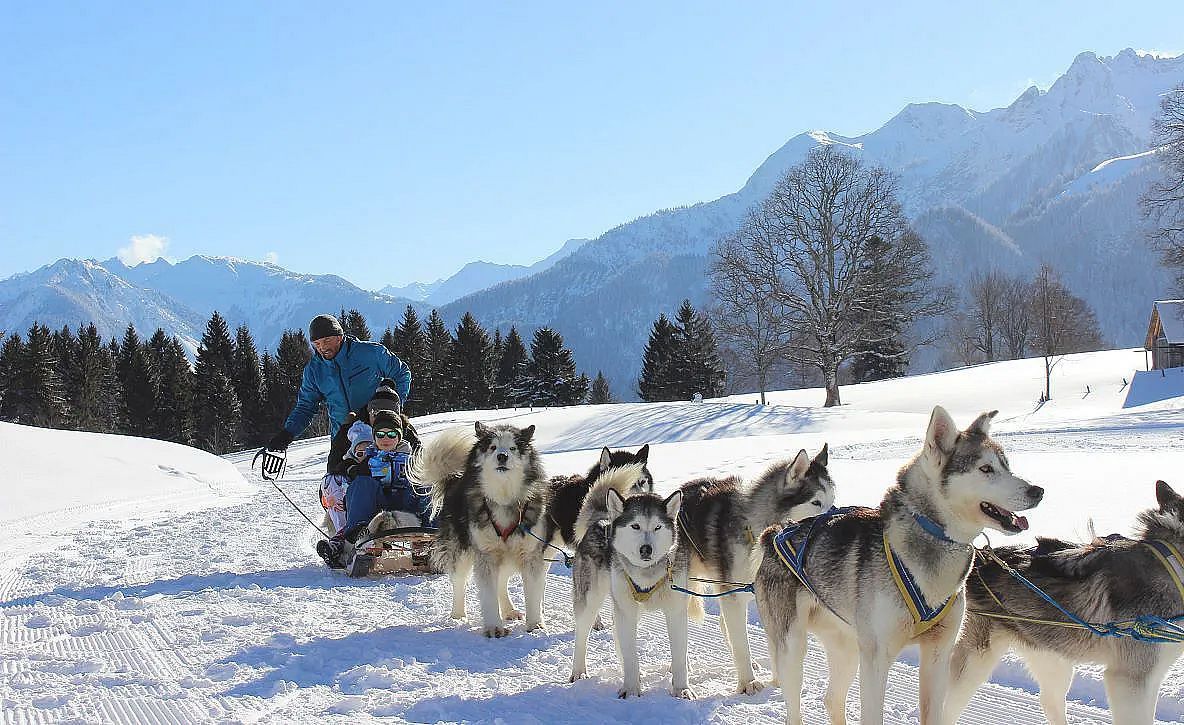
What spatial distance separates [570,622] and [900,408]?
1380 inches

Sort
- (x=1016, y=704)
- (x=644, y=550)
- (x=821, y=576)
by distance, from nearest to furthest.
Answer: (x=821, y=576) < (x=1016, y=704) < (x=644, y=550)

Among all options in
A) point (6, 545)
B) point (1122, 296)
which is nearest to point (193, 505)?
point (6, 545)

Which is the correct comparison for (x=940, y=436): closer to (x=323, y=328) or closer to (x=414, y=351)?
(x=323, y=328)

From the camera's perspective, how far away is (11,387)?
176ft

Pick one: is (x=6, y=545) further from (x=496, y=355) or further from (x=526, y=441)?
(x=496, y=355)

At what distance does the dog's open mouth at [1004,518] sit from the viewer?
349 centimetres

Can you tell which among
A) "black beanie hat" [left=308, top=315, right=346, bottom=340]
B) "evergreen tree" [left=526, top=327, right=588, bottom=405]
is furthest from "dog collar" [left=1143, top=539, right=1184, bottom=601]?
"evergreen tree" [left=526, top=327, right=588, bottom=405]

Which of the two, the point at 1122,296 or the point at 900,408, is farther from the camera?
the point at 1122,296

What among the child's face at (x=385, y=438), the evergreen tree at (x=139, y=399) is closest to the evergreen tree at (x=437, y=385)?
the evergreen tree at (x=139, y=399)

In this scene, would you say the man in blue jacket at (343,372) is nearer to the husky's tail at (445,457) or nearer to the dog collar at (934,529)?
the husky's tail at (445,457)

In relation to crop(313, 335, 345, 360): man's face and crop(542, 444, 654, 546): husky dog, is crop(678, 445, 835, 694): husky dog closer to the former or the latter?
crop(542, 444, 654, 546): husky dog

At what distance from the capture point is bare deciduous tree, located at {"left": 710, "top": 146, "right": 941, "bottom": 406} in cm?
3525

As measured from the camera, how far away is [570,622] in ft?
21.4

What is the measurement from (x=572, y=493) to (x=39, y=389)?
2362 inches
